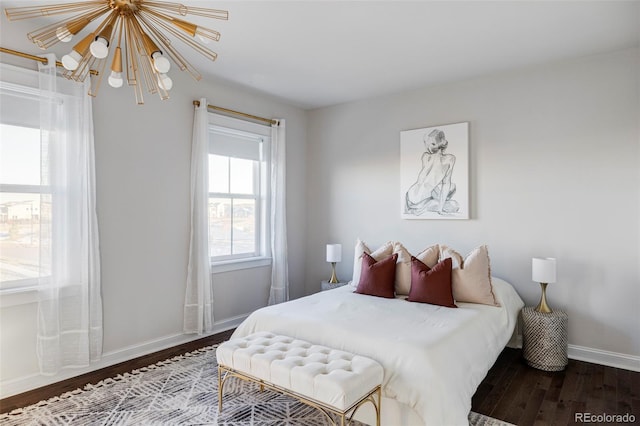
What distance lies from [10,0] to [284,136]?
2861 mm

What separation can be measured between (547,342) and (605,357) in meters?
0.65

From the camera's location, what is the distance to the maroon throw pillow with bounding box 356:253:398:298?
11.9 ft

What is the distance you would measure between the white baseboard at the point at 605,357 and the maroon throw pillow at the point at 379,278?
1714 millimetres

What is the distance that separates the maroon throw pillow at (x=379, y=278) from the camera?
3.62 meters

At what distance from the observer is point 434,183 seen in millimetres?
4270

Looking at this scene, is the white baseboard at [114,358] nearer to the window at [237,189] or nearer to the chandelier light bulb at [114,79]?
the window at [237,189]

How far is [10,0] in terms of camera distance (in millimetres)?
2621

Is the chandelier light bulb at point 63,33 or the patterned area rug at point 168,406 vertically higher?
the chandelier light bulb at point 63,33

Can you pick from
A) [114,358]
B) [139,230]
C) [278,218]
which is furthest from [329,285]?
[114,358]

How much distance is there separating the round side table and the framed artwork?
1.21 meters

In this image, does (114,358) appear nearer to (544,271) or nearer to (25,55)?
(25,55)

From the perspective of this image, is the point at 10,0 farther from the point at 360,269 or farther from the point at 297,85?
the point at 360,269

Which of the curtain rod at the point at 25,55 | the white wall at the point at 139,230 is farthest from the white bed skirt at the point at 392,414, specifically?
the curtain rod at the point at 25,55

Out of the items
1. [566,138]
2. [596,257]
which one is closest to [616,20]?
[566,138]
